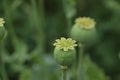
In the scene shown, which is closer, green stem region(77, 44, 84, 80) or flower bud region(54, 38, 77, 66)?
flower bud region(54, 38, 77, 66)

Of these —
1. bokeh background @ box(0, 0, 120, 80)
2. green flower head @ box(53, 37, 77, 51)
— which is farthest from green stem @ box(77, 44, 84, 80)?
bokeh background @ box(0, 0, 120, 80)

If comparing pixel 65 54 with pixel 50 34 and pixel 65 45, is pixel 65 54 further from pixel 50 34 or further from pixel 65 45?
pixel 50 34

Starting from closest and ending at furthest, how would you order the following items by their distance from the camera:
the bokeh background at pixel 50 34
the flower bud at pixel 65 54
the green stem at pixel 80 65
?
the flower bud at pixel 65 54, the green stem at pixel 80 65, the bokeh background at pixel 50 34

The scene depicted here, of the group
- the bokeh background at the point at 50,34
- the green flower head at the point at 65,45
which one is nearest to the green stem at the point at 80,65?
the green flower head at the point at 65,45

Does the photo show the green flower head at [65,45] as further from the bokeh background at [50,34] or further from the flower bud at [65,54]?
the bokeh background at [50,34]

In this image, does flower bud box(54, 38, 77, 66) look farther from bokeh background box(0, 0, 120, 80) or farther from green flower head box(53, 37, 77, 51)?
bokeh background box(0, 0, 120, 80)

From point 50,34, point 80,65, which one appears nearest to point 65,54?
point 80,65

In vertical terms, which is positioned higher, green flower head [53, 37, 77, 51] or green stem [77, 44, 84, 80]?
green flower head [53, 37, 77, 51]

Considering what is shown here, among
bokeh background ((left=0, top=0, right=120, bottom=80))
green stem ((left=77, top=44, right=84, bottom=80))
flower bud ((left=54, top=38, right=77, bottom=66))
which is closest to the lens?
flower bud ((left=54, top=38, right=77, bottom=66))

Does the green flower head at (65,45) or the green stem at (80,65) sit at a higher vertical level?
the green flower head at (65,45)
